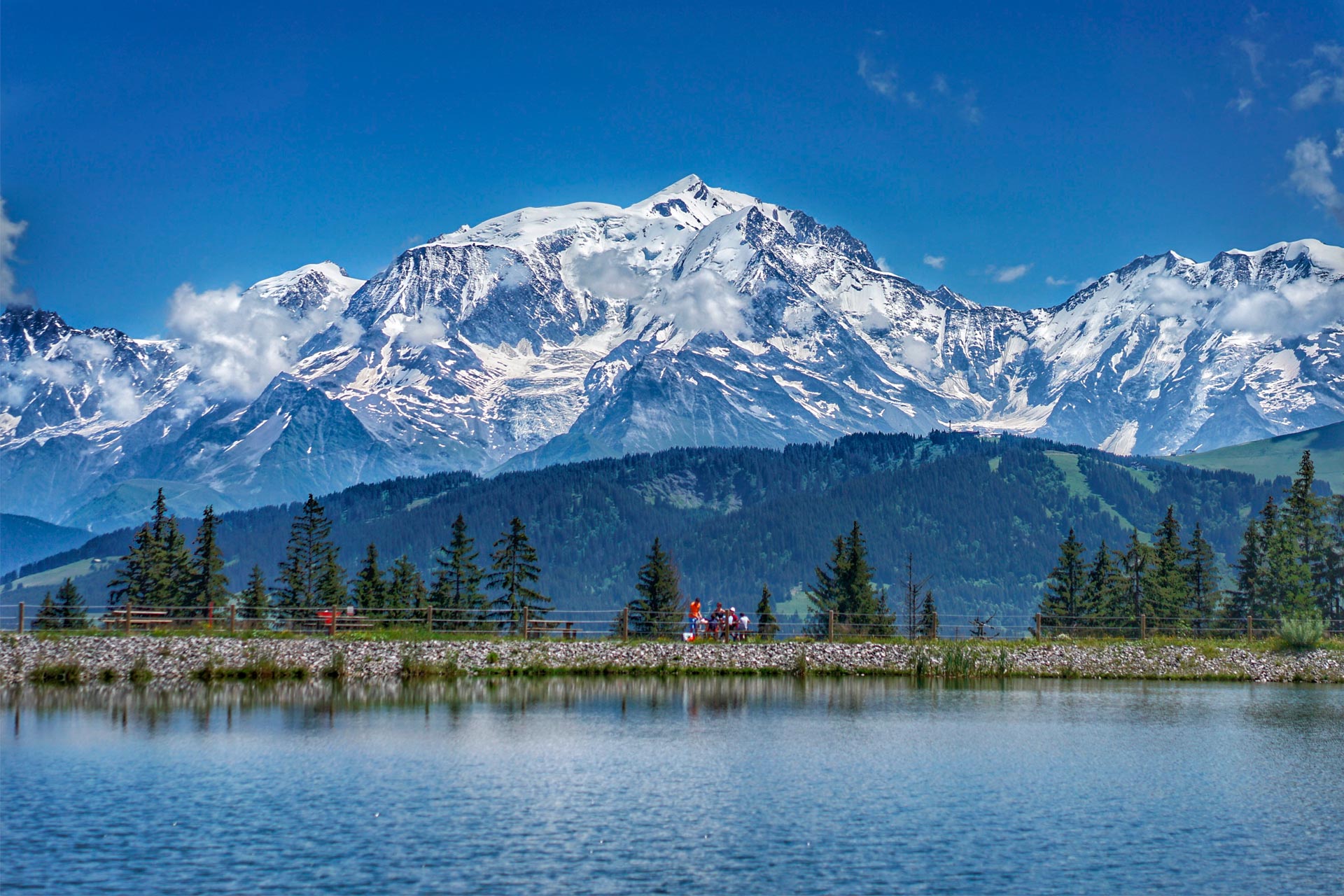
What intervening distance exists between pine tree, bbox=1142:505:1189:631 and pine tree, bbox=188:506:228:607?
2621 inches

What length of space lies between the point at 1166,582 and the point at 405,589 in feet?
192

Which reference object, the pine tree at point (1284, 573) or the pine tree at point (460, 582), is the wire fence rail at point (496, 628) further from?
the pine tree at point (1284, 573)

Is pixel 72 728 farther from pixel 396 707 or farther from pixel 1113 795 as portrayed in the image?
pixel 1113 795

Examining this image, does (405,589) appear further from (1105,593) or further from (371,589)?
(1105,593)

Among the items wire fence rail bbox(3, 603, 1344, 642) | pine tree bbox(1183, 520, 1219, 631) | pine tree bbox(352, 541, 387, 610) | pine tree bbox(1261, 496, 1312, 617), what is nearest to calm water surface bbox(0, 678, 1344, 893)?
wire fence rail bbox(3, 603, 1344, 642)

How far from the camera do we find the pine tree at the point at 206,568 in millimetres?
96188

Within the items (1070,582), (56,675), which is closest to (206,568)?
(56,675)

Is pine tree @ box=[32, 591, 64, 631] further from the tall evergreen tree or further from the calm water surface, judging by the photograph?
the tall evergreen tree

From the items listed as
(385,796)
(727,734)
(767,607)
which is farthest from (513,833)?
(767,607)

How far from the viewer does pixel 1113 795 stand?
34219 millimetres

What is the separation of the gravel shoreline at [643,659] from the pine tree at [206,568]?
3681 cm

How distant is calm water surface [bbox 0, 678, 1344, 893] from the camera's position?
84.2 feet

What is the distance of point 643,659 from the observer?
65000 mm

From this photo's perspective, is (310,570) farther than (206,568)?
Yes
